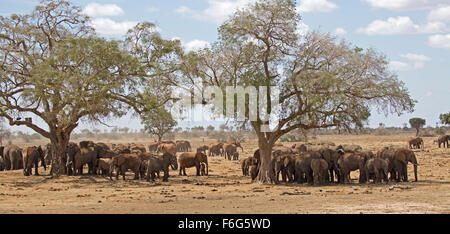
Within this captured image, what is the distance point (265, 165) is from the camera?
74.2ft

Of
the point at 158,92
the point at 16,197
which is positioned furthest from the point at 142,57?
the point at 16,197

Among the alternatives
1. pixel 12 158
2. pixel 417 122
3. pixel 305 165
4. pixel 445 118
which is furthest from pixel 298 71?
pixel 417 122

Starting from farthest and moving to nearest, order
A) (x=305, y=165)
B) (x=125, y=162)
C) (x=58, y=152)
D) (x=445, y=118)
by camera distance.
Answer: (x=445, y=118), (x=58, y=152), (x=125, y=162), (x=305, y=165)

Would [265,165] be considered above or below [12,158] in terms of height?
below

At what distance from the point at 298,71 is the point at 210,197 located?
6.62 meters

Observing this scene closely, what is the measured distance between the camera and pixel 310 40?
21.6 m

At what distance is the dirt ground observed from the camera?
14617 mm

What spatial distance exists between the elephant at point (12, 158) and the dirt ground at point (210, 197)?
25.1 ft

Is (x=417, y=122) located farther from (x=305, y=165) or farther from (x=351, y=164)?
(x=305, y=165)

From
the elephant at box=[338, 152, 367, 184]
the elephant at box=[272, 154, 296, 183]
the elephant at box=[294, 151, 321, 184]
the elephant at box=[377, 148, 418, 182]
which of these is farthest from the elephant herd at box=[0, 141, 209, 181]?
the elephant at box=[377, 148, 418, 182]

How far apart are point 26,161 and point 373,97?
1637 cm

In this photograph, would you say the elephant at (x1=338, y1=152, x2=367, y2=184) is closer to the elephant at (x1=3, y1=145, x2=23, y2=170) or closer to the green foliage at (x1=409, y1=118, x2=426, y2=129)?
the elephant at (x1=3, y1=145, x2=23, y2=170)

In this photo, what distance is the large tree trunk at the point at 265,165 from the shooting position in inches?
884

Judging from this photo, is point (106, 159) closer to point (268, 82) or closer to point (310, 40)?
point (268, 82)
